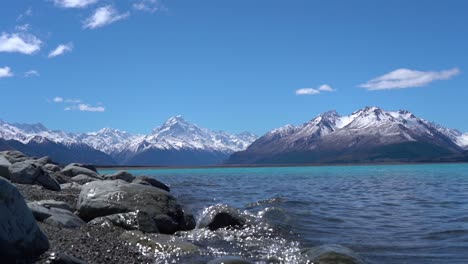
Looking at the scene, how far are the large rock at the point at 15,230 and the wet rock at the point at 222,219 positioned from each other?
9.43 metres

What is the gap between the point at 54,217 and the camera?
1587 cm

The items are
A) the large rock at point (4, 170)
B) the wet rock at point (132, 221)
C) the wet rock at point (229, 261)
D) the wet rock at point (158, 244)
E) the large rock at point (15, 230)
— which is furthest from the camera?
the large rock at point (4, 170)

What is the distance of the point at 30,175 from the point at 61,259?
17359 millimetres

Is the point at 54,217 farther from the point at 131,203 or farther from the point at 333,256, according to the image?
the point at 333,256

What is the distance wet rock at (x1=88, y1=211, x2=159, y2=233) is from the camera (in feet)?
56.6

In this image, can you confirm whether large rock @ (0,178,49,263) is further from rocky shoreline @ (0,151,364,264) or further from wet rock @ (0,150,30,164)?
wet rock @ (0,150,30,164)

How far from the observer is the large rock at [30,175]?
2597 centimetres

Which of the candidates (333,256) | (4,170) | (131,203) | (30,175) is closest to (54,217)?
(131,203)

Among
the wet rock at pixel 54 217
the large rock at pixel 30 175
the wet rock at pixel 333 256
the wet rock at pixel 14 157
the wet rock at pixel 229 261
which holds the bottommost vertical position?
the wet rock at pixel 229 261

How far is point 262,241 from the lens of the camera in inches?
707

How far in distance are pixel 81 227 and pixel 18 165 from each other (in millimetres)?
13087

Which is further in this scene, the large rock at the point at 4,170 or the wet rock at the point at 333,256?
the large rock at the point at 4,170

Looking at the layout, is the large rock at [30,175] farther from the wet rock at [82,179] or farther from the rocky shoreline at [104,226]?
the wet rock at [82,179]

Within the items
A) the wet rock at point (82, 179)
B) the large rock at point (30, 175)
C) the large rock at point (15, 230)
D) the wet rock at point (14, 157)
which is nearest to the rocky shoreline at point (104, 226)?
the large rock at point (15, 230)
